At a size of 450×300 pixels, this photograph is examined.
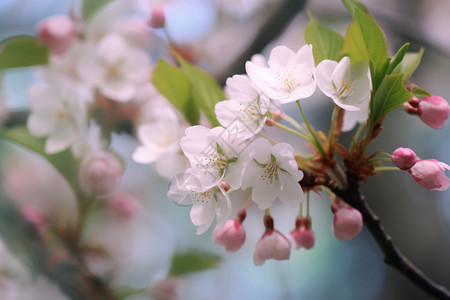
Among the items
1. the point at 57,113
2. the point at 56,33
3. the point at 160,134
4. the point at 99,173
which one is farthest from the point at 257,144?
the point at 56,33

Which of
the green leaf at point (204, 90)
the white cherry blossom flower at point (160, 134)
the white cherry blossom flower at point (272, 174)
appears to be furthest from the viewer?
the white cherry blossom flower at point (160, 134)

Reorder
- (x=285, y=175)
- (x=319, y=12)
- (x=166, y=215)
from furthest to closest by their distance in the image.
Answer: (x=166, y=215) → (x=319, y=12) → (x=285, y=175)

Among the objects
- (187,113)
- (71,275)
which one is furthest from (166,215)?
(187,113)

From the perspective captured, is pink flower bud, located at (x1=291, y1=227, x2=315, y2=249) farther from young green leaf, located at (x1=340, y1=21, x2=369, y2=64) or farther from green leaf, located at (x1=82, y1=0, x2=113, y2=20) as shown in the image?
green leaf, located at (x1=82, y1=0, x2=113, y2=20)

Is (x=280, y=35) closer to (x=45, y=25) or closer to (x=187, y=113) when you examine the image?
(x=187, y=113)

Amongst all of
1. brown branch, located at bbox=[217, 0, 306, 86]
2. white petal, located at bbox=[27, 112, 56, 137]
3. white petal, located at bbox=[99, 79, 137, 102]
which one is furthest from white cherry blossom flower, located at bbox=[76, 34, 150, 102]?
brown branch, located at bbox=[217, 0, 306, 86]

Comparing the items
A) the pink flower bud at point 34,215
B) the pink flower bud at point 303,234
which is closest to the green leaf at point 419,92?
the pink flower bud at point 303,234

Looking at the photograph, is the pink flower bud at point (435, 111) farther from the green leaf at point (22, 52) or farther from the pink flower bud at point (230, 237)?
the green leaf at point (22, 52)
